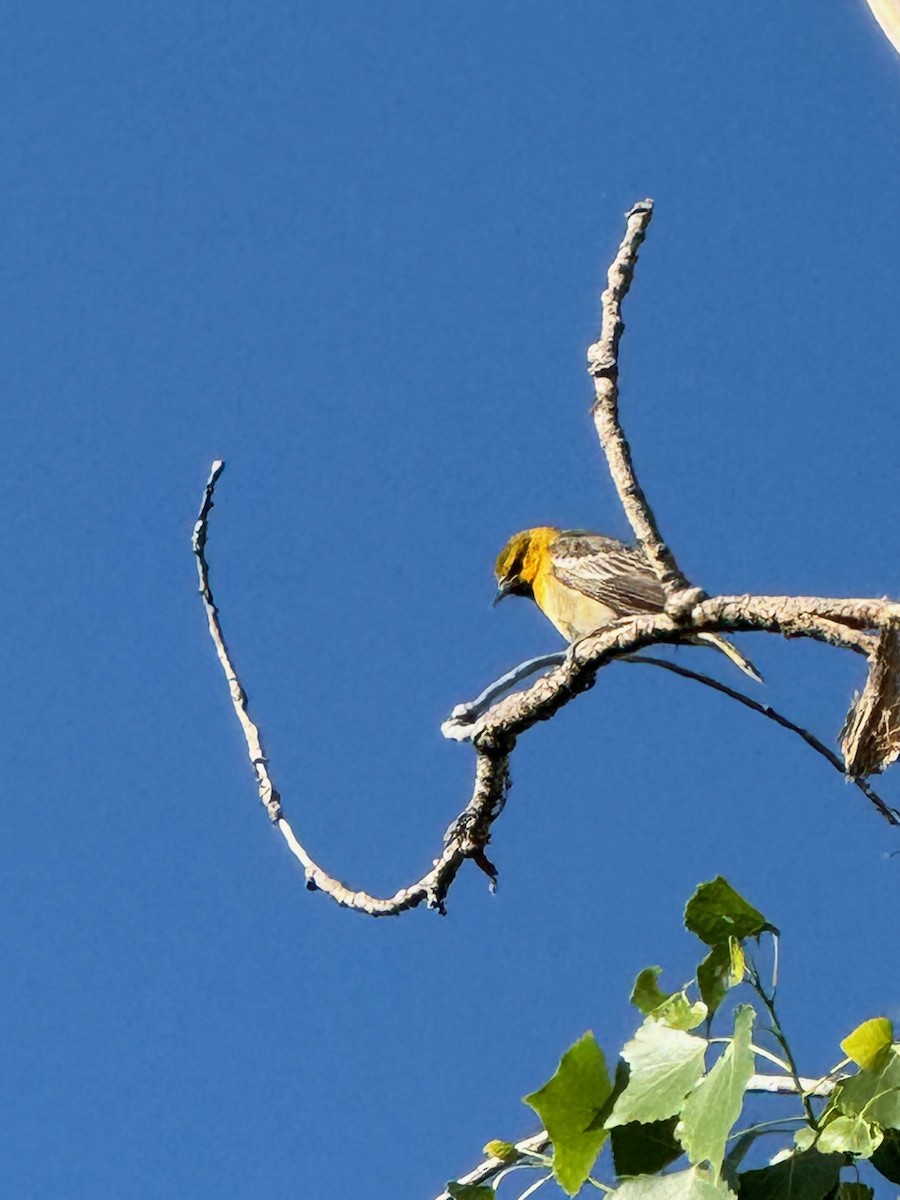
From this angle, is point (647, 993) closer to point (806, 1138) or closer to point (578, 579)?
point (806, 1138)

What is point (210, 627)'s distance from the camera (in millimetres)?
3545

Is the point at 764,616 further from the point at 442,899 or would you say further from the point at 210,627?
the point at 210,627

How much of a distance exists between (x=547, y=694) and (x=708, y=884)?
77 cm

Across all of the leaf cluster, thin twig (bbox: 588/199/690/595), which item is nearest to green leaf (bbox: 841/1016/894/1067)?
the leaf cluster

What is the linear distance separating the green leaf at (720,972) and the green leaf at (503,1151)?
0.46 metres

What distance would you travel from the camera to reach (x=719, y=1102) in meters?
2.22

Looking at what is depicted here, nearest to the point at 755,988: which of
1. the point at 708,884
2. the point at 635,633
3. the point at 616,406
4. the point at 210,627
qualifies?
the point at 708,884

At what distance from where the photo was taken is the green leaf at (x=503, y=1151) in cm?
261

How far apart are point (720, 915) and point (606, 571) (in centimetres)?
465

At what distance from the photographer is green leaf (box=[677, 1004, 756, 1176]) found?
7.24 feet

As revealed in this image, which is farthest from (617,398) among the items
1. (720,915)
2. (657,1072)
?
(657,1072)

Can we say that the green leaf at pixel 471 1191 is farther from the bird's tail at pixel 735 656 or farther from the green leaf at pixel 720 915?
the bird's tail at pixel 735 656

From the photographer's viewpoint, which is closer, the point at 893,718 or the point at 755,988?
the point at 755,988

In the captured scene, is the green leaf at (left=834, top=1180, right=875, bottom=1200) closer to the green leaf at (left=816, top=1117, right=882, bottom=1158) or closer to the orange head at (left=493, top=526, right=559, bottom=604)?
the green leaf at (left=816, top=1117, right=882, bottom=1158)
